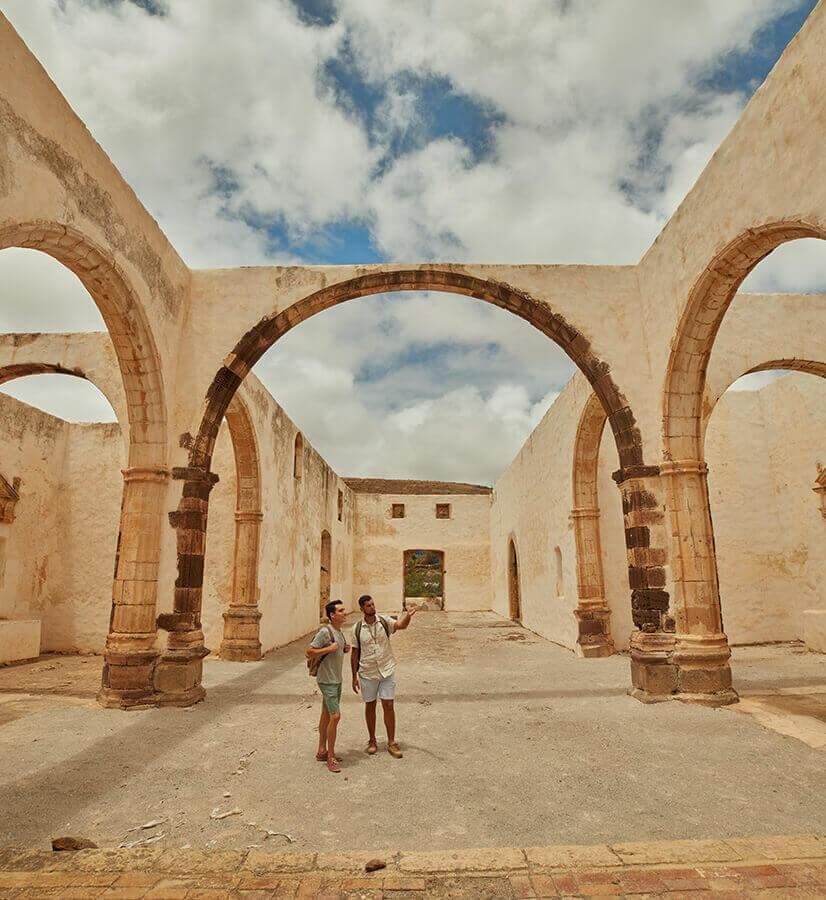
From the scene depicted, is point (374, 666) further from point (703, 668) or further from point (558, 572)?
point (558, 572)

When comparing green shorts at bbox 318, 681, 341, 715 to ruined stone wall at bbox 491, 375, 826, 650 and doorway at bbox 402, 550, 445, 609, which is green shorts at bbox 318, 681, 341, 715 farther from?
doorway at bbox 402, 550, 445, 609

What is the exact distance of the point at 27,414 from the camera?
10547mm

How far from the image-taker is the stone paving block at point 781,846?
2.59 m

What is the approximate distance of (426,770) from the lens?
3840 mm

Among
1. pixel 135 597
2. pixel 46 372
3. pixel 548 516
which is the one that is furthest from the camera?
pixel 548 516

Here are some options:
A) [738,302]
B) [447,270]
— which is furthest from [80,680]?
[738,302]

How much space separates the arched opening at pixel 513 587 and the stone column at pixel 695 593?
10.6 metres

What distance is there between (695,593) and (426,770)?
11.9 ft

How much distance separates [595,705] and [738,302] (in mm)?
6429

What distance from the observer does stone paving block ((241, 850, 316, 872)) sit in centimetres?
253

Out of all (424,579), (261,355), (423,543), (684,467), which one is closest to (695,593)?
(684,467)

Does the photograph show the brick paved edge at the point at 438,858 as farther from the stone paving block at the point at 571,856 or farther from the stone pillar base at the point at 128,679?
the stone pillar base at the point at 128,679

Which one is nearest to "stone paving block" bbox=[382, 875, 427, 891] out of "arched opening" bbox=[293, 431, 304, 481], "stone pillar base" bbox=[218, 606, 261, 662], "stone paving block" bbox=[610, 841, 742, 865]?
"stone paving block" bbox=[610, 841, 742, 865]

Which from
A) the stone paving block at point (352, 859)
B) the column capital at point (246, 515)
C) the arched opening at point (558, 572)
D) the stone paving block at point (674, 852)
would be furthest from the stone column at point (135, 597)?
the arched opening at point (558, 572)
